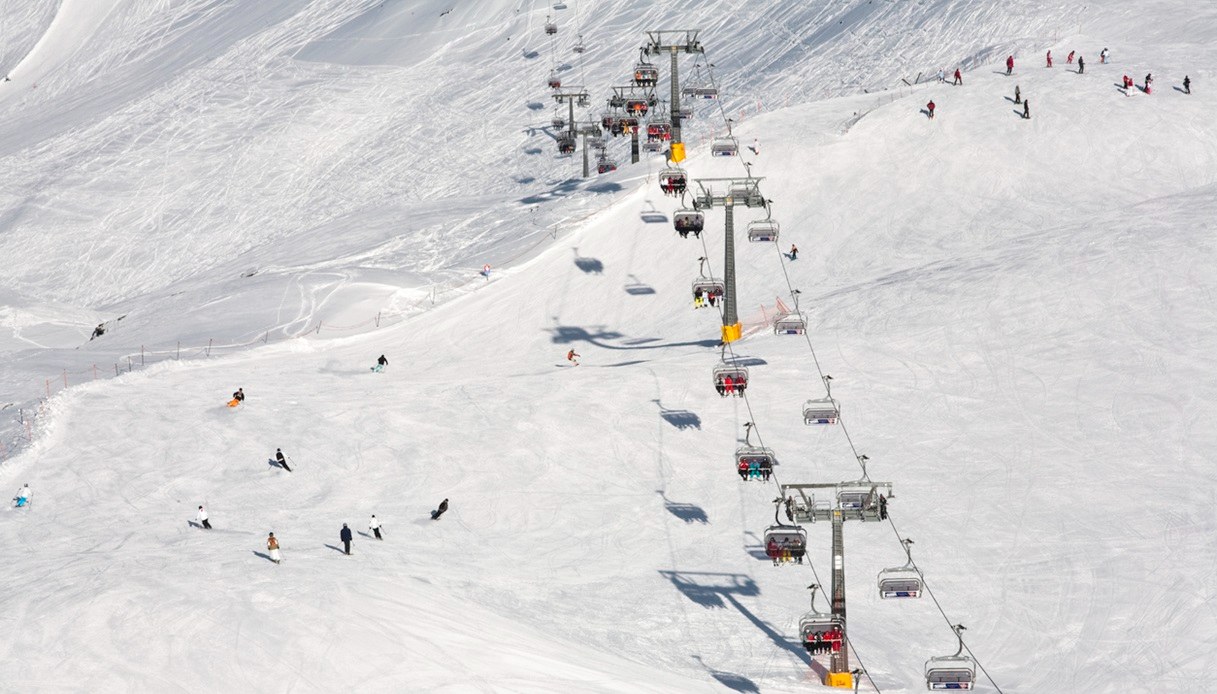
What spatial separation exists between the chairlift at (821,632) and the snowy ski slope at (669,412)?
190cm

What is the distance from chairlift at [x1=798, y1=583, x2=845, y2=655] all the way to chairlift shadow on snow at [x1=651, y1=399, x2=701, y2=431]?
16.5m

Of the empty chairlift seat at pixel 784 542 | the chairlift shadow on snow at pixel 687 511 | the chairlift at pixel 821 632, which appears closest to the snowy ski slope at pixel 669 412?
the chairlift shadow on snow at pixel 687 511

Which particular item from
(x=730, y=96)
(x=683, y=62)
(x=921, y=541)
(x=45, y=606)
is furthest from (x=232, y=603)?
(x=683, y=62)

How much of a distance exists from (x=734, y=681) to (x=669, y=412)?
16.2 metres

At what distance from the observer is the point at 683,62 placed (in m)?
104

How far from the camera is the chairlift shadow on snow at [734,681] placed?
115 ft

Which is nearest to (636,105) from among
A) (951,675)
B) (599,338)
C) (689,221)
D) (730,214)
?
(599,338)

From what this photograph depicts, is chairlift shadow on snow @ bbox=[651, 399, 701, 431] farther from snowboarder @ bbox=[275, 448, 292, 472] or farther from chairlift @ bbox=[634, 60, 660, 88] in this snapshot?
chairlift @ bbox=[634, 60, 660, 88]

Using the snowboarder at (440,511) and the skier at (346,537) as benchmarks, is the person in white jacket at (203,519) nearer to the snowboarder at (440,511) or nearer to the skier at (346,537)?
the skier at (346,537)

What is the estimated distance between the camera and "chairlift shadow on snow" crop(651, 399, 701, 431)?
164ft

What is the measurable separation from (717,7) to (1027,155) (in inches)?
1616

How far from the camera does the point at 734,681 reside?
116ft

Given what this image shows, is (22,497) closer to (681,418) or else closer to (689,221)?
(681,418)

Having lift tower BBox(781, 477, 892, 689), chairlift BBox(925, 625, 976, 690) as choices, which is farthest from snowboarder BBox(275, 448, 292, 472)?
chairlift BBox(925, 625, 976, 690)
